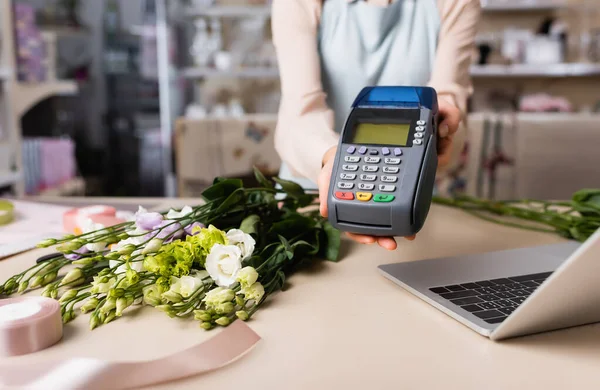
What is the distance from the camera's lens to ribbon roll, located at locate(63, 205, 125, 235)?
2.09ft

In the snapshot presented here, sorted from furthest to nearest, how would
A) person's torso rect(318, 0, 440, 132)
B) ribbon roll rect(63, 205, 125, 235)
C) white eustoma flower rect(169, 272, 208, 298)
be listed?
person's torso rect(318, 0, 440, 132) → ribbon roll rect(63, 205, 125, 235) → white eustoma flower rect(169, 272, 208, 298)

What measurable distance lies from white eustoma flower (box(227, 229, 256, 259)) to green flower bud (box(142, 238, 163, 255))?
54mm

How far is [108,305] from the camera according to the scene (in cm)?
42

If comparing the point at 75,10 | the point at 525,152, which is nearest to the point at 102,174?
the point at 75,10

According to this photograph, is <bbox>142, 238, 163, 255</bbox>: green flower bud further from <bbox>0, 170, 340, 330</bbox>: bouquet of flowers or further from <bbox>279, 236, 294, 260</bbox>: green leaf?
<bbox>279, 236, 294, 260</bbox>: green leaf

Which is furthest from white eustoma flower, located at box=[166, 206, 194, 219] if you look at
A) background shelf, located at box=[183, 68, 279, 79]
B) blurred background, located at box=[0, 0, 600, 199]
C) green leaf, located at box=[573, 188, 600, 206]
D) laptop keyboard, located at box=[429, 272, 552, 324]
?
background shelf, located at box=[183, 68, 279, 79]

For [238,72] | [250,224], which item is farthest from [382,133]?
[238,72]

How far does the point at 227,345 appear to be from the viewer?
367 mm

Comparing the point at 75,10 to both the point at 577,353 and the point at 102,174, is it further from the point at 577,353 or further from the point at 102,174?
the point at 577,353

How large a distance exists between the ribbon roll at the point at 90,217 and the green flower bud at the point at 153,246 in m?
0.19

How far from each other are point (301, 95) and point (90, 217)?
290mm

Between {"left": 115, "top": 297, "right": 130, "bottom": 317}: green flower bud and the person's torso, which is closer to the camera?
{"left": 115, "top": 297, "right": 130, "bottom": 317}: green flower bud

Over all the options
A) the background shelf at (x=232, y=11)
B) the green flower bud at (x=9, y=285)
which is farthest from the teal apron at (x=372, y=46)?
the background shelf at (x=232, y=11)

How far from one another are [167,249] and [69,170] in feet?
6.12
